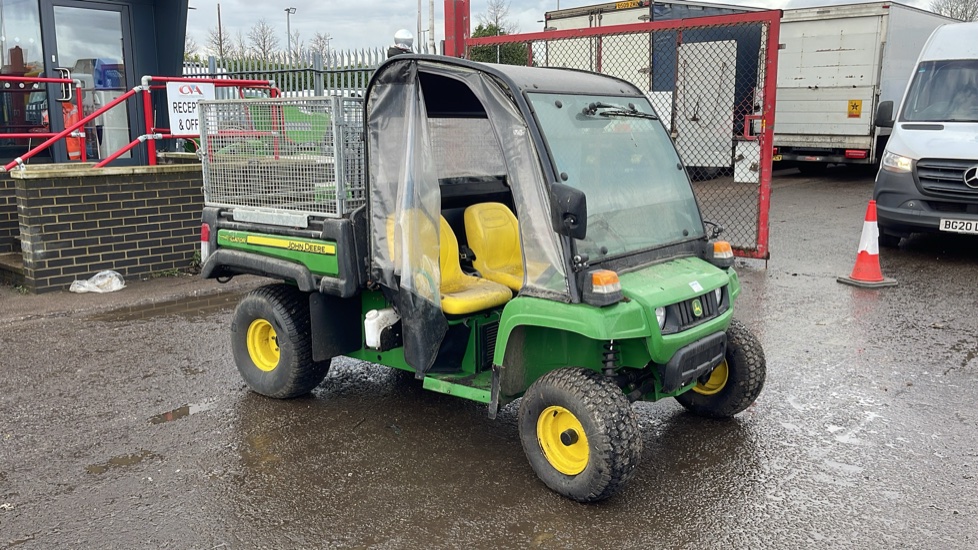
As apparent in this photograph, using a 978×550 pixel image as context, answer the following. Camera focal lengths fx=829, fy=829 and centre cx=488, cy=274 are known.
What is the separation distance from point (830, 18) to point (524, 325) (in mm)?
13772

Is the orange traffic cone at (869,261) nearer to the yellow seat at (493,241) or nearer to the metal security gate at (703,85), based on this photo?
the metal security gate at (703,85)

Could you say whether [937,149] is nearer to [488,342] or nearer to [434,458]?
[488,342]

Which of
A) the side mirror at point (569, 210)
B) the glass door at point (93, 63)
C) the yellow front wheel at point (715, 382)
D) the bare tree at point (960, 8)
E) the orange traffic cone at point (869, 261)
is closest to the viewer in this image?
the side mirror at point (569, 210)

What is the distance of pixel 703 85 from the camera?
14.3 metres

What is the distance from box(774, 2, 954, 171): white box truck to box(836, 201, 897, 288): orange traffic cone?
790cm

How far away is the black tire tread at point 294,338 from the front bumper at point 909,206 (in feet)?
22.3

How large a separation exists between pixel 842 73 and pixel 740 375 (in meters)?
12.7

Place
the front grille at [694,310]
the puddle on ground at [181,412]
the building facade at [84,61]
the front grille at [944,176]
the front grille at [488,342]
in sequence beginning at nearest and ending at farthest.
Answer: the front grille at [694,310] → the front grille at [488,342] → the puddle on ground at [181,412] → the front grille at [944,176] → the building facade at [84,61]

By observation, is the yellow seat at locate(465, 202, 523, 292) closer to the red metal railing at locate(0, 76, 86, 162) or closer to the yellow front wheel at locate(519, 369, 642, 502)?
the yellow front wheel at locate(519, 369, 642, 502)

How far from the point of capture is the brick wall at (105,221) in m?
7.72

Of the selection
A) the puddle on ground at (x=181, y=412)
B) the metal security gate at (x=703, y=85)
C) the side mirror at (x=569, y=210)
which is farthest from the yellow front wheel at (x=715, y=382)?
the metal security gate at (x=703, y=85)

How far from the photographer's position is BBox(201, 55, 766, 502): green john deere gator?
373 cm

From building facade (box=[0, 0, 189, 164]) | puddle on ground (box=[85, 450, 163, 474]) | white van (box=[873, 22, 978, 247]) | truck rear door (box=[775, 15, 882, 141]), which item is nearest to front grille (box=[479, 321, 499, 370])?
puddle on ground (box=[85, 450, 163, 474])

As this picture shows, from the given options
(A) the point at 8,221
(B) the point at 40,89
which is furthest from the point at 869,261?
(B) the point at 40,89
